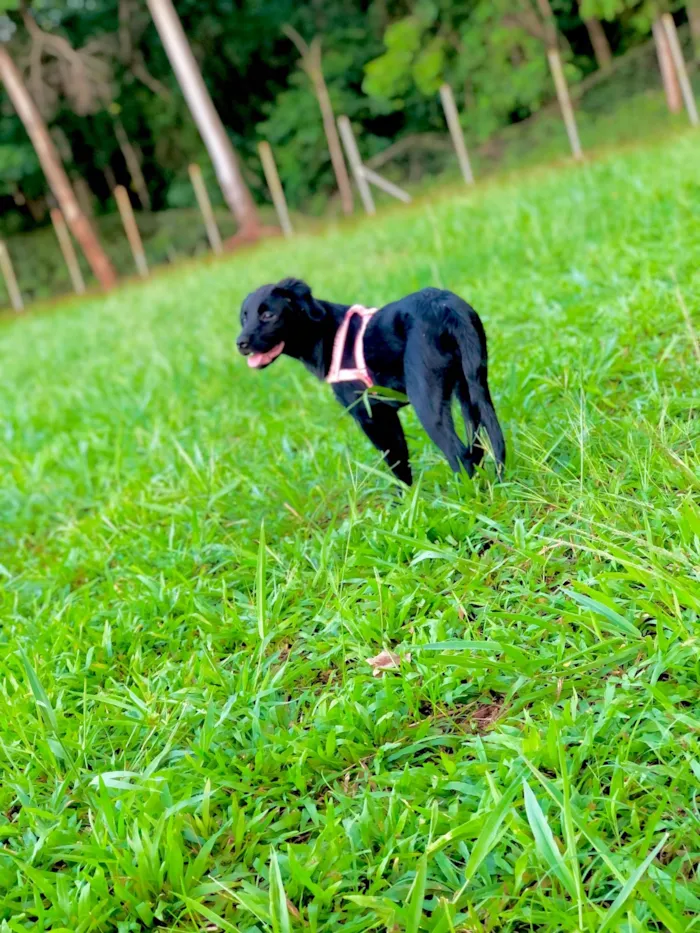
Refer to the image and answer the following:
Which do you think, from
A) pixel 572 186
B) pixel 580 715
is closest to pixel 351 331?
pixel 580 715

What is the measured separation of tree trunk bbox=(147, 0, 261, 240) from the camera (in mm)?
19844

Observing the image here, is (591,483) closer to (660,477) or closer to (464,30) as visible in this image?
(660,477)

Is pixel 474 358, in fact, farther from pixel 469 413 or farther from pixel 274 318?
pixel 274 318

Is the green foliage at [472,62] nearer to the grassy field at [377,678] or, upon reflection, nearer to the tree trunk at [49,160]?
the tree trunk at [49,160]

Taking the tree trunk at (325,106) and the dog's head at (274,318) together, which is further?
the tree trunk at (325,106)

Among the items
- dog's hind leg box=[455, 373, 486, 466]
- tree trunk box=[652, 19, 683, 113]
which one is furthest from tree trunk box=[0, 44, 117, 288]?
dog's hind leg box=[455, 373, 486, 466]

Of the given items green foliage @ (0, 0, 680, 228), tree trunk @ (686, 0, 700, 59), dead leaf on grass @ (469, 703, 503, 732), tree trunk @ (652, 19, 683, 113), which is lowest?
dead leaf on grass @ (469, 703, 503, 732)

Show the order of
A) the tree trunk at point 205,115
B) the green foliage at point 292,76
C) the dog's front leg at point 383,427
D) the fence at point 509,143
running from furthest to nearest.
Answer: the green foliage at point 292,76 → the tree trunk at point 205,115 → the fence at point 509,143 → the dog's front leg at point 383,427

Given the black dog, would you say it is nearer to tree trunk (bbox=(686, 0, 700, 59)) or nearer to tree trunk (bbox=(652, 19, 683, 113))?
tree trunk (bbox=(652, 19, 683, 113))

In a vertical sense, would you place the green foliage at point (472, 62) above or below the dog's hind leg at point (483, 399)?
above

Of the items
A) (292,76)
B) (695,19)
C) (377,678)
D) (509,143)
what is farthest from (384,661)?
(292,76)

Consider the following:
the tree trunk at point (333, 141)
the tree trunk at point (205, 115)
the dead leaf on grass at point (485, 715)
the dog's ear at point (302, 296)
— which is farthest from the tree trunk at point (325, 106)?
the dead leaf on grass at point (485, 715)

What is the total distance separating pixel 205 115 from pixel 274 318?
19.0 meters

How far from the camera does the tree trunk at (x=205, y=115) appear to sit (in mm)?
19844
